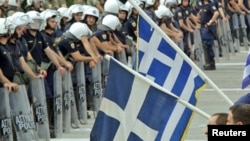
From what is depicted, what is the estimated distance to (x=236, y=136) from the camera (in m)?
6.61

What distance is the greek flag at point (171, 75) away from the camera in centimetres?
962

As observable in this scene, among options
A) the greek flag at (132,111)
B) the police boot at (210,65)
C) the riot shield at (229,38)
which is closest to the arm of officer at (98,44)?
the police boot at (210,65)

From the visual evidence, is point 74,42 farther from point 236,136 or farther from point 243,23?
point 243,23

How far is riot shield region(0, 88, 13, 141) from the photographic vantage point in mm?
15906

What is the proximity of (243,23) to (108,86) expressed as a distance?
2575cm

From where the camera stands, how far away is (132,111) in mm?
9625

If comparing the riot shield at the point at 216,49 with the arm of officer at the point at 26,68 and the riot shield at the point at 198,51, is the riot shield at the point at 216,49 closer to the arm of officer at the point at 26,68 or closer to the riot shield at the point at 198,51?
the riot shield at the point at 198,51

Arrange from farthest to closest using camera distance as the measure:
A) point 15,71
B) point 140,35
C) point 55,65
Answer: point 55,65, point 15,71, point 140,35

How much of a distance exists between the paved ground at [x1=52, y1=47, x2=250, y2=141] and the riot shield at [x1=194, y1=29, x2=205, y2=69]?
1.10 ft

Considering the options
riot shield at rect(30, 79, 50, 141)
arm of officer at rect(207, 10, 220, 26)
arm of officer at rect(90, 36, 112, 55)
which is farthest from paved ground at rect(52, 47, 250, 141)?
arm of officer at rect(90, 36, 112, 55)

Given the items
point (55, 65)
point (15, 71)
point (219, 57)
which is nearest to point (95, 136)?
point (15, 71)

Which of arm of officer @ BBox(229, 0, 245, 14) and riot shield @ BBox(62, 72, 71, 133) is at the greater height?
riot shield @ BBox(62, 72, 71, 133)

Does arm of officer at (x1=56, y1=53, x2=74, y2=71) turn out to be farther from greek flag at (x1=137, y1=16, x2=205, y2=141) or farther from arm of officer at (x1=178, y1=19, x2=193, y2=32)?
arm of officer at (x1=178, y1=19, x2=193, y2=32)

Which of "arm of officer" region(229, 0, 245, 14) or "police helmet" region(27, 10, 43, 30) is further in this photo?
"arm of officer" region(229, 0, 245, 14)
